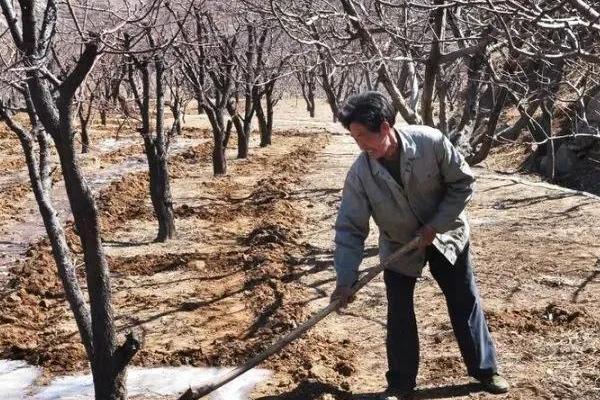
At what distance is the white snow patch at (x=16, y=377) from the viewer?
4.93 meters

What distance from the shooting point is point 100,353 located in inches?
154

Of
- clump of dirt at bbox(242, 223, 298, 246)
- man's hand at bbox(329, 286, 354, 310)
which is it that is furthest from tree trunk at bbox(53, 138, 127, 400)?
clump of dirt at bbox(242, 223, 298, 246)

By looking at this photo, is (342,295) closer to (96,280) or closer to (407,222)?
(407,222)

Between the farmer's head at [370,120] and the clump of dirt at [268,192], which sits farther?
the clump of dirt at [268,192]

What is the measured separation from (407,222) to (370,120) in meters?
0.60

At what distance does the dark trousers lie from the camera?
3.82m

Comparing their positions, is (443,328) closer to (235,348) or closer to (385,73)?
(235,348)

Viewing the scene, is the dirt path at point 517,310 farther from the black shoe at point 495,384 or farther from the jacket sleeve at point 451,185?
the jacket sleeve at point 451,185

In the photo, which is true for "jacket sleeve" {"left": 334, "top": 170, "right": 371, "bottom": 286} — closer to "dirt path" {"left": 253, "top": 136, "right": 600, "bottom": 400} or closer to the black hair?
the black hair

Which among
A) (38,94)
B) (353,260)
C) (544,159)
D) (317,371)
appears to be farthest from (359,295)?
(544,159)

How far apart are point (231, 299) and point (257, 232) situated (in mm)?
2179

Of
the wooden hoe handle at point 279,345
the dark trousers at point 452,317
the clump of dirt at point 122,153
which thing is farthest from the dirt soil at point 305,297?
the clump of dirt at point 122,153

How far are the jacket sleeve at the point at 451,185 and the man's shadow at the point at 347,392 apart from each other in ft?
3.09

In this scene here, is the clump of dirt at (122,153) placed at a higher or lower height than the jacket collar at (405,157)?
lower
